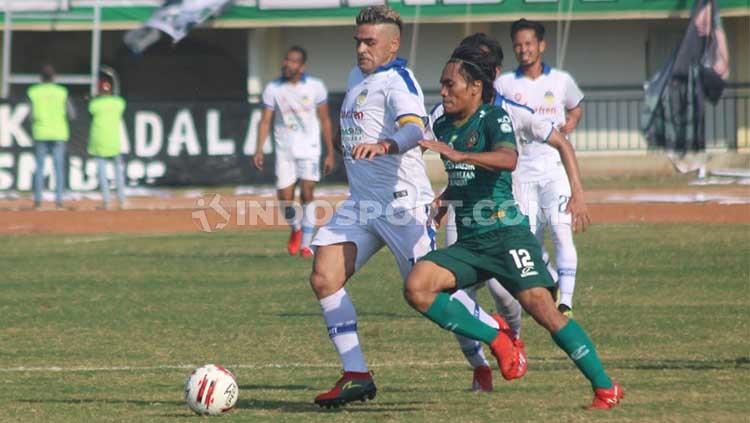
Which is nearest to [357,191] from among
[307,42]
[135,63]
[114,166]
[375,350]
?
[375,350]

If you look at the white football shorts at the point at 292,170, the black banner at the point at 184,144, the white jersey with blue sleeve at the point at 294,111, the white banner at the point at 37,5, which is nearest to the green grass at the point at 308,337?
the white football shorts at the point at 292,170

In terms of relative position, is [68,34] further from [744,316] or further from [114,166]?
[744,316]

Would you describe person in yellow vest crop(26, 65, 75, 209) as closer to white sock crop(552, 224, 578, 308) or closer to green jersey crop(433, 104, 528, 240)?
white sock crop(552, 224, 578, 308)

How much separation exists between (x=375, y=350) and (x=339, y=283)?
2.31 m

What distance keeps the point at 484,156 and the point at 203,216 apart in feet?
52.7

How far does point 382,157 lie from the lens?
29.4 ft

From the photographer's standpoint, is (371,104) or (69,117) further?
(69,117)

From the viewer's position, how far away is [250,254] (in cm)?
1859

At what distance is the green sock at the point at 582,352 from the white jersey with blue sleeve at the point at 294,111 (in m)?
10.2

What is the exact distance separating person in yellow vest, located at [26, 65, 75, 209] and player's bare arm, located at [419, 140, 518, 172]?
55.3 ft

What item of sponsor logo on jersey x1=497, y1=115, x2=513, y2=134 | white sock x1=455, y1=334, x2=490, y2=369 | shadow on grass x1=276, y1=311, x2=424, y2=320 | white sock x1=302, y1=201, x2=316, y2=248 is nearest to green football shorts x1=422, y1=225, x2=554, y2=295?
sponsor logo on jersey x1=497, y1=115, x2=513, y2=134

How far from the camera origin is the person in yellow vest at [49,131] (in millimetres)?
24078

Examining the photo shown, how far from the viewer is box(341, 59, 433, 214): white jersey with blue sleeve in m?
8.92

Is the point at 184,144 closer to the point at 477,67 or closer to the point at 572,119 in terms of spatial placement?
the point at 572,119
